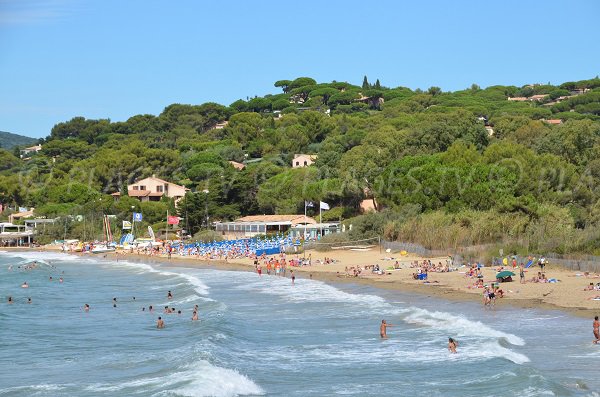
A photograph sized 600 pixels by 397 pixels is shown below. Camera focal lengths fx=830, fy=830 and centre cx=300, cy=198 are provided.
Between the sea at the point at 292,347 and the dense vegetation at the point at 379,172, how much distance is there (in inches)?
502

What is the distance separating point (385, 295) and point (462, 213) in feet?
49.4

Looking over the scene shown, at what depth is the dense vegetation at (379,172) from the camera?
49406 mm

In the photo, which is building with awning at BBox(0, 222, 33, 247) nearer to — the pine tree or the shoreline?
the shoreline

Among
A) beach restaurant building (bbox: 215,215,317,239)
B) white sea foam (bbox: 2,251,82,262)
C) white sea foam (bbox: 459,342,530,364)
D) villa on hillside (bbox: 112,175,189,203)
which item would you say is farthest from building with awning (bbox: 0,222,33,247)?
white sea foam (bbox: 459,342,530,364)

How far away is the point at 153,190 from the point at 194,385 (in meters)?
78.5

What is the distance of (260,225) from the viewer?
72125 mm

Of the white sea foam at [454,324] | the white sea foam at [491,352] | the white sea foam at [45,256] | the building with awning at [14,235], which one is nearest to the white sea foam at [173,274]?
the white sea foam at [45,256]

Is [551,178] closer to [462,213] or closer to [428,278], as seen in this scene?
[462,213]

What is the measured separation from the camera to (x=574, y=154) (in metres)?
61.4

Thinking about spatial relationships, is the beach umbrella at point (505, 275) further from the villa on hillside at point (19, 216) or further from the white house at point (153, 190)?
the villa on hillside at point (19, 216)

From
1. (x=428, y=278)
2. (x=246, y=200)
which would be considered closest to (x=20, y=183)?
(x=246, y=200)

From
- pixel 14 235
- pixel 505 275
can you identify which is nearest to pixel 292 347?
pixel 505 275

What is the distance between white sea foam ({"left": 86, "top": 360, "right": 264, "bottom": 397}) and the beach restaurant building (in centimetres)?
4745

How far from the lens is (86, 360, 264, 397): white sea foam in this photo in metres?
19.0
